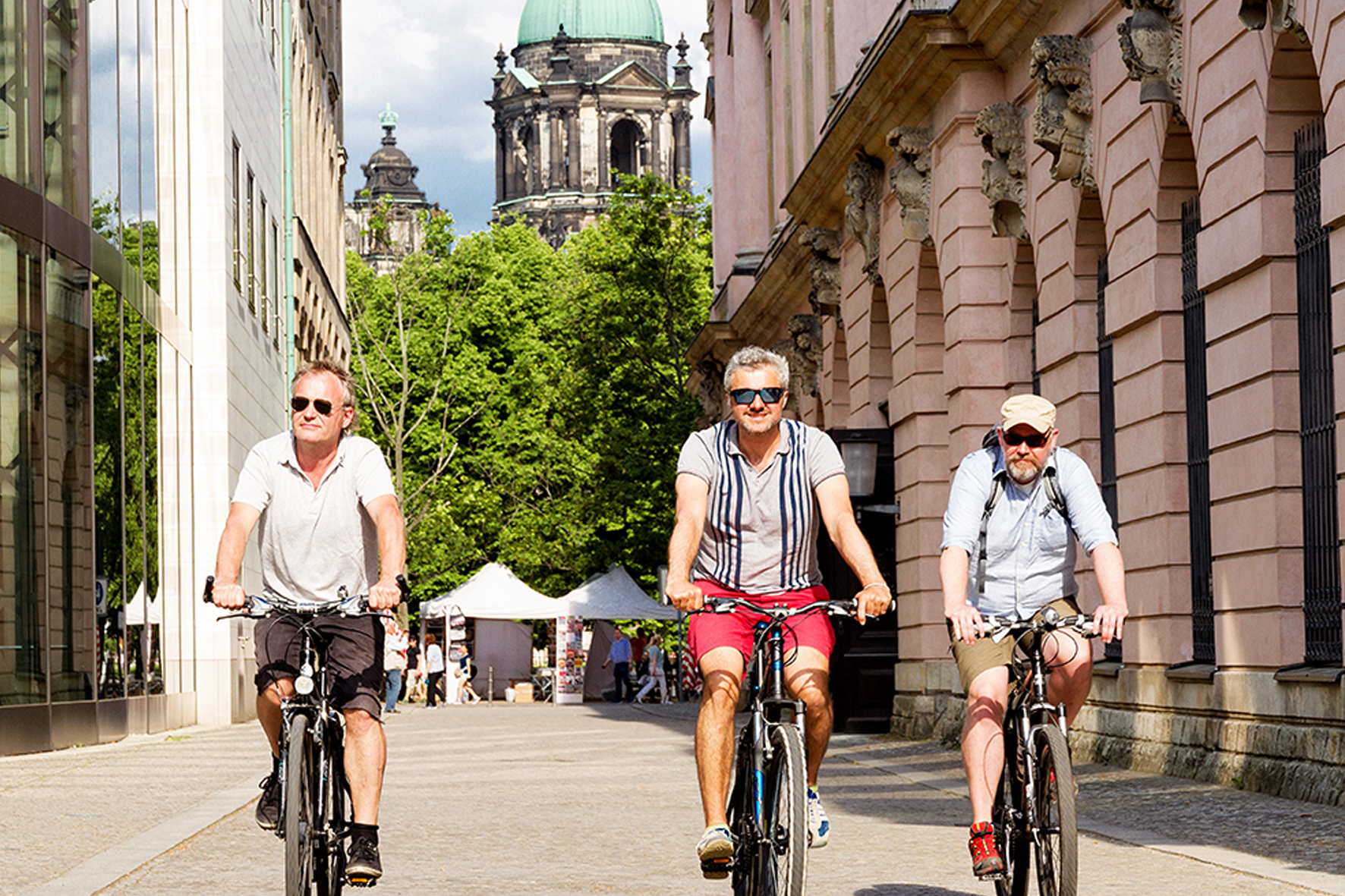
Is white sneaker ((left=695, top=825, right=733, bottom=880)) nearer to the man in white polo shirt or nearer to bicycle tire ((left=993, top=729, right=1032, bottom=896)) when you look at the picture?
bicycle tire ((left=993, top=729, right=1032, bottom=896))

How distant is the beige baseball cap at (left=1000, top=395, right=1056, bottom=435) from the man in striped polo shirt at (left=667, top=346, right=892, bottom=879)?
584 millimetres

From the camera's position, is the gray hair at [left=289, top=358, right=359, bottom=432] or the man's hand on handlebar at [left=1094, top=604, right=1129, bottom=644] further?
the gray hair at [left=289, top=358, right=359, bottom=432]

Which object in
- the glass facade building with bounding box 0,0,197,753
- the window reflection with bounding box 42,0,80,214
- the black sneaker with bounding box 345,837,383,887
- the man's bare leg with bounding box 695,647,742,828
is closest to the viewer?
the black sneaker with bounding box 345,837,383,887

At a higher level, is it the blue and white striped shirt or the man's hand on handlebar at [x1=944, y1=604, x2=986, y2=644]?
the blue and white striped shirt

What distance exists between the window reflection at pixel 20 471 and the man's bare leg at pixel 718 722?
1218cm

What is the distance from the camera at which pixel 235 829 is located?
11.5 metres

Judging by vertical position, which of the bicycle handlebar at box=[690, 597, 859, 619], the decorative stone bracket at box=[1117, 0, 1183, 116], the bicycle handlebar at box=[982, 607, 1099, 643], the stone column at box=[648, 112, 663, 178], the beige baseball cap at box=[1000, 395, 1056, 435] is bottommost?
the bicycle handlebar at box=[982, 607, 1099, 643]

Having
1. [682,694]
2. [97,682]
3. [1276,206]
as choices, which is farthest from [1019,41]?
[682,694]

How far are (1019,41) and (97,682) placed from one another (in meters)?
10.3

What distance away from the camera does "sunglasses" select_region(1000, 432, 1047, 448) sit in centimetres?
757

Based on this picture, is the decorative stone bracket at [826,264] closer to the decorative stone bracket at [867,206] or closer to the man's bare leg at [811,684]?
the decorative stone bracket at [867,206]

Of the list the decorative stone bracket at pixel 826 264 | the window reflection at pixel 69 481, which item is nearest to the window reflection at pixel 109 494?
the window reflection at pixel 69 481

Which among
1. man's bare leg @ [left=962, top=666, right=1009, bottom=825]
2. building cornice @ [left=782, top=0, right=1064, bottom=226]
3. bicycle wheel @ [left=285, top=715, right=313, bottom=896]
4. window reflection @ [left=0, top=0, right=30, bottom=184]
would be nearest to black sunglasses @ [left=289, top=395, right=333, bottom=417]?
bicycle wheel @ [left=285, top=715, right=313, bottom=896]

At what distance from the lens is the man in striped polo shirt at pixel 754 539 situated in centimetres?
736
